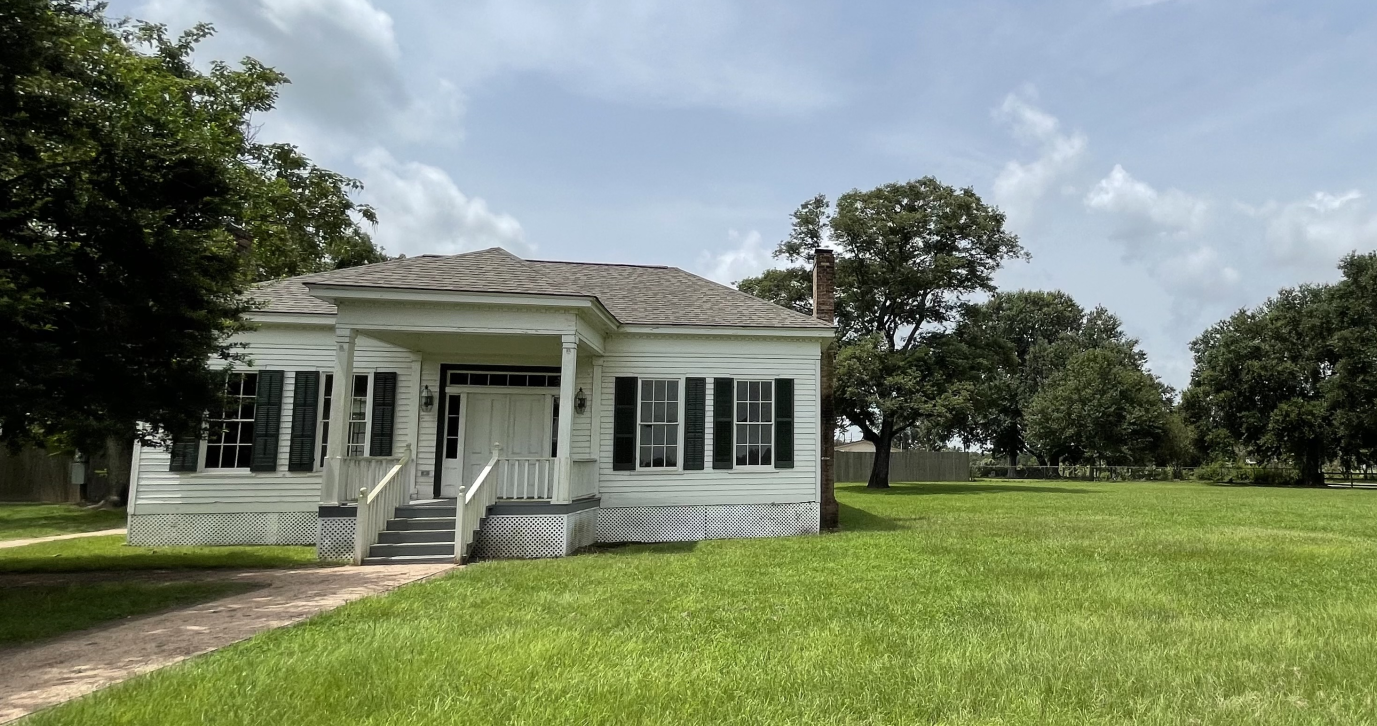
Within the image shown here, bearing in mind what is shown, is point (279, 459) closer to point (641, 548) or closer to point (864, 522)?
point (641, 548)

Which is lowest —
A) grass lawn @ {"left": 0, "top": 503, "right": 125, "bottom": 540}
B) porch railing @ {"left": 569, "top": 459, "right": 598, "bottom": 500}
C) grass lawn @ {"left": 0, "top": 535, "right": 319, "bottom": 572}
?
grass lawn @ {"left": 0, "top": 503, "right": 125, "bottom": 540}

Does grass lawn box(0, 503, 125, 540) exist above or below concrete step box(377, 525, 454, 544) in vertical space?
below

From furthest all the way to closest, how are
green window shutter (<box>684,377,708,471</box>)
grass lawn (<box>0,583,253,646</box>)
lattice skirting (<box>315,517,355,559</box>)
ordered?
green window shutter (<box>684,377,708,471</box>) → lattice skirting (<box>315,517,355,559</box>) → grass lawn (<box>0,583,253,646</box>)

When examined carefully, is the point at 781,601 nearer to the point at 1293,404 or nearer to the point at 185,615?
the point at 185,615

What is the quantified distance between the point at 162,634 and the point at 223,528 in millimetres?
7601

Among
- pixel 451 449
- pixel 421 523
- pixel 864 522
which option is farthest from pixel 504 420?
pixel 864 522

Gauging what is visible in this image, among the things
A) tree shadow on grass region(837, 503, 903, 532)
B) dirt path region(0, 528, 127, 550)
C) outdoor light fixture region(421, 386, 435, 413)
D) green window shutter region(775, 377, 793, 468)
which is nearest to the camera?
outdoor light fixture region(421, 386, 435, 413)

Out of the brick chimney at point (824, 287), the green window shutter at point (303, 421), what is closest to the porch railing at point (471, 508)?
the green window shutter at point (303, 421)

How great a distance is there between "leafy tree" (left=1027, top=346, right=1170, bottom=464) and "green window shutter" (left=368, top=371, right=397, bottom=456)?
50061 mm

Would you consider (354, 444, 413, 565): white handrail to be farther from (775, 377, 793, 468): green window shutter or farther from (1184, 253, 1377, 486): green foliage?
(1184, 253, 1377, 486): green foliage

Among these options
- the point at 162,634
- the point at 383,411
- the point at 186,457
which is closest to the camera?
the point at 162,634

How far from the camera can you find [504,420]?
43.8ft

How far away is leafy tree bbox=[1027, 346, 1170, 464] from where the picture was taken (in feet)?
171

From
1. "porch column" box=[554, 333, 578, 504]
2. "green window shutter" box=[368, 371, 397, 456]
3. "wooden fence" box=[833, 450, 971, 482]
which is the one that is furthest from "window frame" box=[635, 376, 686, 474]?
"wooden fence" box=[833, 450, 971, 482]
